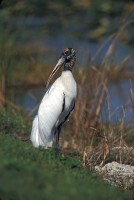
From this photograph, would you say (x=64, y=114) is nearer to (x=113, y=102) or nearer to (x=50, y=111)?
(x=50, y=111)

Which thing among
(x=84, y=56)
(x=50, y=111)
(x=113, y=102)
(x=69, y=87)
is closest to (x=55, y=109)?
(x=50, y=111)

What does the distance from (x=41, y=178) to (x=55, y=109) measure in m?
2.84

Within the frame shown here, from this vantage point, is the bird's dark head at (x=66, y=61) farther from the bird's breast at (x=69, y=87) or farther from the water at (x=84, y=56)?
the water at (x=84, y=56)

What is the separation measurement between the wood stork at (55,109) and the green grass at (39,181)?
1788mm

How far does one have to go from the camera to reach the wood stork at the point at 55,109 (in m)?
7.75

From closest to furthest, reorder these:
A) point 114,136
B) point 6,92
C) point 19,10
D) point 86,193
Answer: point 86,193 < point 114,136 < point 6,92 < point 19,10

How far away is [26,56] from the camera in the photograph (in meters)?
13.4

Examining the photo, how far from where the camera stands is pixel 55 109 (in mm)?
7797

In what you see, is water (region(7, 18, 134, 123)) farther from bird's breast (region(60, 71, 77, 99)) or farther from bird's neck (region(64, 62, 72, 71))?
bird's breast (region(60, 71, 77, 99))

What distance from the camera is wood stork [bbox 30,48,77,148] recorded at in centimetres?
775

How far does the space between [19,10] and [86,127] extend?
169 inches

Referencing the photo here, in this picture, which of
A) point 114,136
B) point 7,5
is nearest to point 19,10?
point 7,5

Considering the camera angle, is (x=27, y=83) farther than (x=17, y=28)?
Yes

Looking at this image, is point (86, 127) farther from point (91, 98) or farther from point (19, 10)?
point (19, 10)
